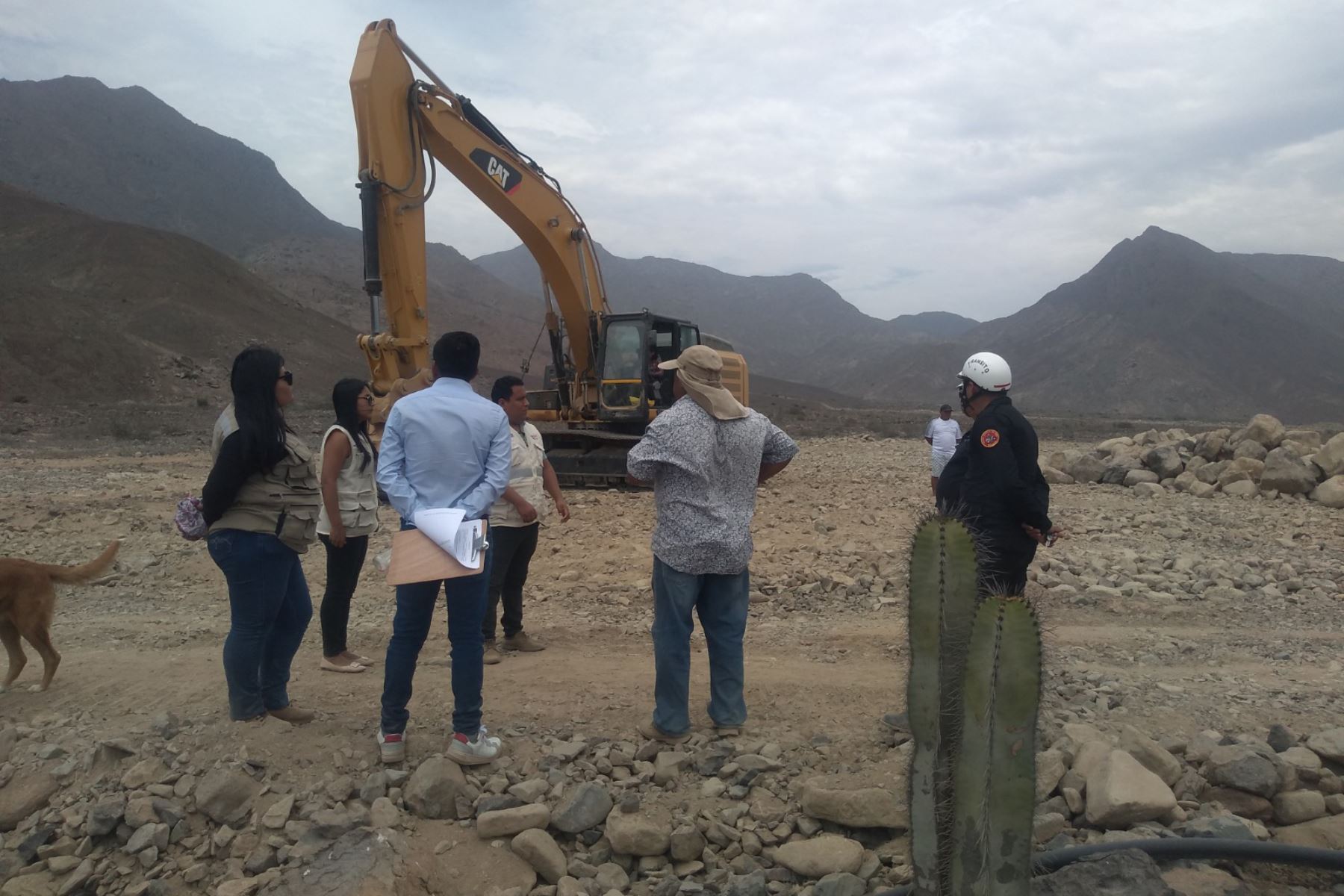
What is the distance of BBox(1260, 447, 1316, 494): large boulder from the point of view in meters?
11.8

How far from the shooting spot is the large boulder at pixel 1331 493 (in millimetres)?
11133

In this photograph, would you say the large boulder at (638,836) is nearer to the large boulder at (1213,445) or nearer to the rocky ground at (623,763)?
the rocky ground at (623,763)

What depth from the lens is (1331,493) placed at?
36.8 ft

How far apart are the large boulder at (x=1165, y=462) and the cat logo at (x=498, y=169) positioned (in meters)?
10.0

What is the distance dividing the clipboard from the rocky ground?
2.58ft

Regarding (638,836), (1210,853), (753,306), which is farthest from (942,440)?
(753,306)

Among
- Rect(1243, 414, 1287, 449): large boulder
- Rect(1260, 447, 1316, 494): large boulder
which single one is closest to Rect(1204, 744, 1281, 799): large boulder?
Rect(1260, 447, 1316, 494): large boulder

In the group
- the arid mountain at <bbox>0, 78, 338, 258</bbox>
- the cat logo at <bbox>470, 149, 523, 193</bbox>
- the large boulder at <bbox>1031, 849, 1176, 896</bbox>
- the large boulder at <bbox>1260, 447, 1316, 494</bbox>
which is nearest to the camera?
the large boulder at <bbox>1031, 849, 1176, 896</bbox>

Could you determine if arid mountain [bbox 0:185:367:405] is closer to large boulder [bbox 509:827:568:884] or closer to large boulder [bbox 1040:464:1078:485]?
large boulder [bbox 1040:464:1078:485]

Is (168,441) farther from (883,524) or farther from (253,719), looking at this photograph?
(253,719)

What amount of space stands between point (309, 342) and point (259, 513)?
4544 cm

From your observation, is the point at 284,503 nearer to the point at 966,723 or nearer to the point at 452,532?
the point at 452,532

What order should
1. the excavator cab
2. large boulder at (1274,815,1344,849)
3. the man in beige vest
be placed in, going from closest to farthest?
large boulder at (1274,815,1344,849), the man in beige vest, the excavator cab

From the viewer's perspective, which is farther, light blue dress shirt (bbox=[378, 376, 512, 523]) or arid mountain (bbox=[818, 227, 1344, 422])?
arid mountain (bbox=[818, 227, 1344, 422])
